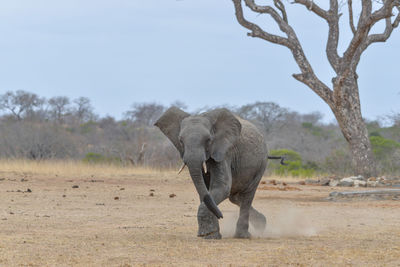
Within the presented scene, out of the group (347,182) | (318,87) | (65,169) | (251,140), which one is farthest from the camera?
(65,169)

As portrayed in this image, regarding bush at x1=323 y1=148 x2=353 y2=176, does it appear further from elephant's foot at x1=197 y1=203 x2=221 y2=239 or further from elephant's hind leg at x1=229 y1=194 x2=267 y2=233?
elephant's foot at x1=197 y1=203 x2=221 y2=239

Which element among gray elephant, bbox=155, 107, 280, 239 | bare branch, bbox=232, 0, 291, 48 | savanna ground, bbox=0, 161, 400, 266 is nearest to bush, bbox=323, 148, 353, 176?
bare branch, bbox=232, 0, 291, 48

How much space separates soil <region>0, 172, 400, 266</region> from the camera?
252 inches

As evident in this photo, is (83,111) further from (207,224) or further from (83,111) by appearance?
(207,224)

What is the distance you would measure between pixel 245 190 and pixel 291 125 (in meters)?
43.4

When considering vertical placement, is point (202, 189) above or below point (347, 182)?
above

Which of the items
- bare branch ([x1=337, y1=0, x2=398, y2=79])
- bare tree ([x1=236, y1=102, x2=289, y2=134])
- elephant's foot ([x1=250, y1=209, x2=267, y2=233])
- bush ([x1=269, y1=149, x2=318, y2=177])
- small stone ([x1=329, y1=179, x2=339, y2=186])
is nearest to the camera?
elephant's foot ([x1=250, y1=209, x2=267, y2=233])

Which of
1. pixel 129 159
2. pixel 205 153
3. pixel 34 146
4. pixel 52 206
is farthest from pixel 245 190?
pixel 34 146

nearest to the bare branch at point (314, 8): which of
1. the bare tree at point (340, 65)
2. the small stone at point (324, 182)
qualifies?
the bare tree at point (340, 65)

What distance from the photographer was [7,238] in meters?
7.63

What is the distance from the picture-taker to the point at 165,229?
9219 mm

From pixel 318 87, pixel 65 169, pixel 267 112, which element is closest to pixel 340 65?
pixel 318 87

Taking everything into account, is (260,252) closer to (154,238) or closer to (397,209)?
(154,238)

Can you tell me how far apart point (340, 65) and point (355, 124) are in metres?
1.89
